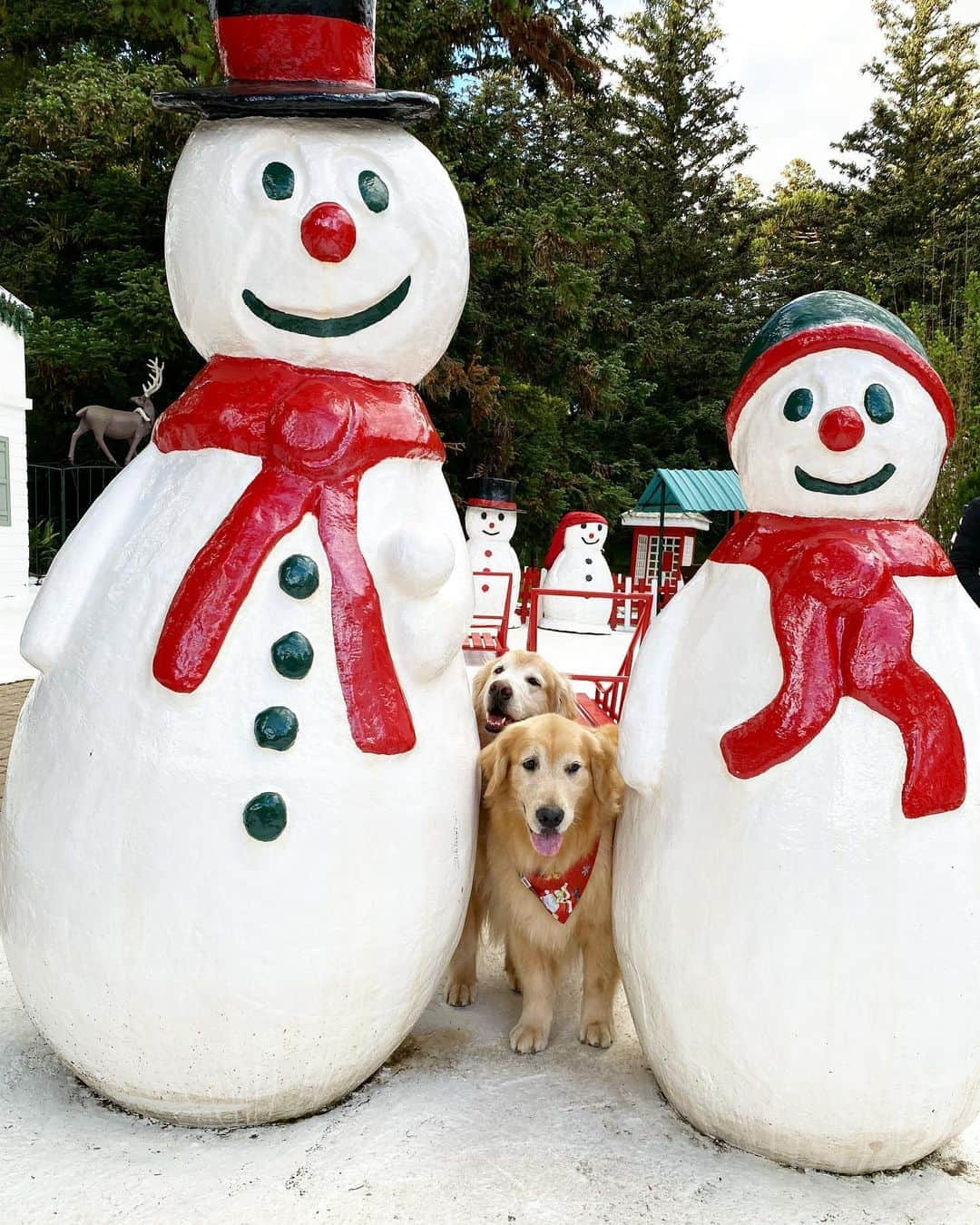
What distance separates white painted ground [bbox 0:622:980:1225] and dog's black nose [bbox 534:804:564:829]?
675mm

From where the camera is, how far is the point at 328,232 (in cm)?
230

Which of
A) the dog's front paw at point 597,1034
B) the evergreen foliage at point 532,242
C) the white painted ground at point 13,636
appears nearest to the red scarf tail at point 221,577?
the dog's front paw at point 597,1034

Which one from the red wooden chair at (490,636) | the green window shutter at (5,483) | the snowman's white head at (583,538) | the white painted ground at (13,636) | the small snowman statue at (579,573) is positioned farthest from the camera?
the snowman's white head at (583,538)

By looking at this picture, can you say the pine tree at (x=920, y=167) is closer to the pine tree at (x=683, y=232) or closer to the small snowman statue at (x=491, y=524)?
the pine tree at (x=683, y=232)

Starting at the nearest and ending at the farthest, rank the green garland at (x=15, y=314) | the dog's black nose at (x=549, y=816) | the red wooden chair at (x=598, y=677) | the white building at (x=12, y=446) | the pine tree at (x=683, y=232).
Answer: the dog's black nose at (x=549, y=816) → the red wooden chair at (x=598, y=677) → the green garland at (x=15, y=314) → the white building at (x=12, y=446) → the pine tree at (x=683, y=232)

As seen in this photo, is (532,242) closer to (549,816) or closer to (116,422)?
(116,422)

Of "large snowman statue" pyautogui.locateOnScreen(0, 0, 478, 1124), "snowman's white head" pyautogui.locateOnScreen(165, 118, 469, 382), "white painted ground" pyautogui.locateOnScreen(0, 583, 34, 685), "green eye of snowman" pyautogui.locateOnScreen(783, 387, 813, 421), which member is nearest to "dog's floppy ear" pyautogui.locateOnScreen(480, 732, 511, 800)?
"large snowman statue" pyautogui.locateOnScreen(0, 0, 478, 1124)

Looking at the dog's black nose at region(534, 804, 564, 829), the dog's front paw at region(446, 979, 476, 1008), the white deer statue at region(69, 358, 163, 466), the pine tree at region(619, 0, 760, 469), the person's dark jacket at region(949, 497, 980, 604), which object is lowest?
the dog's front paw at region(446, 979, 476, 1008)

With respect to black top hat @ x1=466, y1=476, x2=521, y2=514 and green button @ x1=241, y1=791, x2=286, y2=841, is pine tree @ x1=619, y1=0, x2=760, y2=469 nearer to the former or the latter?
black top hat @ x1=466, y1=476, x2=521, y2=514

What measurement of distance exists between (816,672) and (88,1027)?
1.79m

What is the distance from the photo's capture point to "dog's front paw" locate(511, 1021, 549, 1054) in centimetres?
288

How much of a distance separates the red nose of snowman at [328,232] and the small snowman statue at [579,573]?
450 inches

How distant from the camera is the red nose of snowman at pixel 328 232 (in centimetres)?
230

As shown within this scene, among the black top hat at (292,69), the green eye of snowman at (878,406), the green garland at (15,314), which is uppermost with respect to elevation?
the green garland at (15,314)
